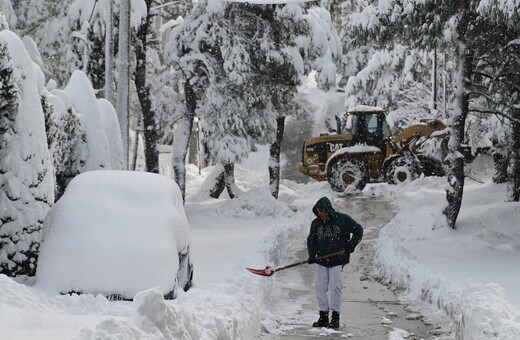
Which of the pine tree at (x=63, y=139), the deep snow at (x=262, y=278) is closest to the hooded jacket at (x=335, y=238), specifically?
the deep snow at (x=262, y=278)

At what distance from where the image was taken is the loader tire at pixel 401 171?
29234 millimetres

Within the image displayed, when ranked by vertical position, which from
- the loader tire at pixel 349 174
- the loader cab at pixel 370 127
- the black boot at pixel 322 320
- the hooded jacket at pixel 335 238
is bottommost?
the loader tire at pixel 349 174

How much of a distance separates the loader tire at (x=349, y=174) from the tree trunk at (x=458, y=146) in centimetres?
1205

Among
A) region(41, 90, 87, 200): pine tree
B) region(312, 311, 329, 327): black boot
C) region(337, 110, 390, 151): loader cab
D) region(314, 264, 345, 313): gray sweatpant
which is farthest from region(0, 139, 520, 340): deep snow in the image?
region(41, 90, 87, 200): pine tree

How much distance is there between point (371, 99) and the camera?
139 ft

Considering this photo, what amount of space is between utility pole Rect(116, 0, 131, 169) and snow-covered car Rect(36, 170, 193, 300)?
18.5ft

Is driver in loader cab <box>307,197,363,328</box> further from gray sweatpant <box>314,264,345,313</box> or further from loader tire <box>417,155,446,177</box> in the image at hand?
loader tire <box>417,155,446,177</box>

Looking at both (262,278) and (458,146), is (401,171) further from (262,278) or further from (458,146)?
(262,278)

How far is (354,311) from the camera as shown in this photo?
12.0 meters

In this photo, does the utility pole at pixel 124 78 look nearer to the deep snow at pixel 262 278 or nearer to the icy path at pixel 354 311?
the deep snow at pixel 262 278

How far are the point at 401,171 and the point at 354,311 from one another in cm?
1774

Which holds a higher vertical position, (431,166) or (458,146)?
(458,146)

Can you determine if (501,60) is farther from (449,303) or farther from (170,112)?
(170,112)

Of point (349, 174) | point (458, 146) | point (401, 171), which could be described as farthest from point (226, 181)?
point (458, 146)
